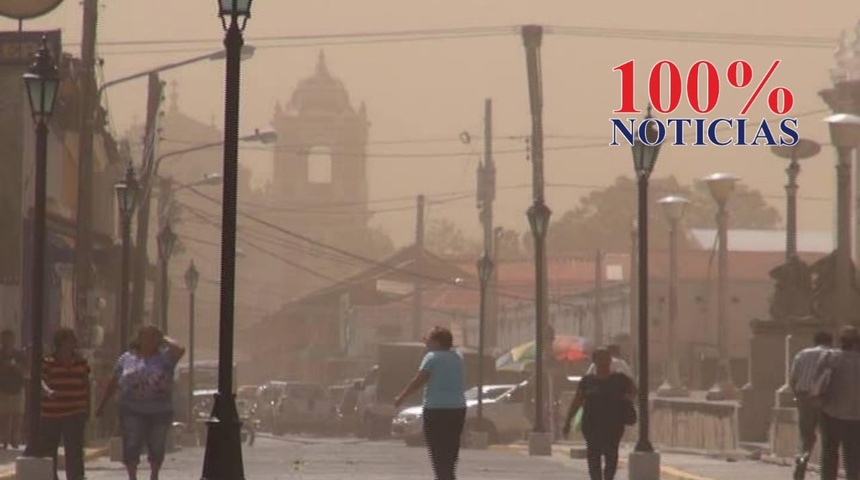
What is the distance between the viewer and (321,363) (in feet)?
434

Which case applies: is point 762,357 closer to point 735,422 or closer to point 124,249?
point 735,422

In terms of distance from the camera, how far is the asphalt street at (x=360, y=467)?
1244 inches

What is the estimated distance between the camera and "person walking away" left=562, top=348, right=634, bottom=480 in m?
26.4

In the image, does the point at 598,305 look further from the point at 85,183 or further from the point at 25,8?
the point at 85,183

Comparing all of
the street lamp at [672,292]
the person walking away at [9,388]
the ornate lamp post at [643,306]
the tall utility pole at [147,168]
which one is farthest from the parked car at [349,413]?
the ornate lamp post at [643,306]

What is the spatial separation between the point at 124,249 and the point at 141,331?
58.8 ft

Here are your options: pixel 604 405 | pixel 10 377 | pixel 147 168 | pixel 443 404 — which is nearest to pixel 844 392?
pixel 604 405

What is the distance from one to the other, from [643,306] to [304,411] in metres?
48.3

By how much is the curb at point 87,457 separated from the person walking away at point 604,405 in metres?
7.40

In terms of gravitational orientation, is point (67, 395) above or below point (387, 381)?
below

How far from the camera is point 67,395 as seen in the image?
25.5 m

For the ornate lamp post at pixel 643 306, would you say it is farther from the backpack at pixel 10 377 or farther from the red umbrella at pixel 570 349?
the red umbrella at pixel 570 349

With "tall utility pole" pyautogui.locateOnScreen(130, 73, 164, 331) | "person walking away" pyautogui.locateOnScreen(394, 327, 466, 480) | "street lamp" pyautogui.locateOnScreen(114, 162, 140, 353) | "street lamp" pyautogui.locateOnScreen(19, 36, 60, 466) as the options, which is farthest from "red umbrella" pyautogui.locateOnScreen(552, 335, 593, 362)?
"person walking away" pyautogui.locateOnScreen(394, 327, 466, 480)

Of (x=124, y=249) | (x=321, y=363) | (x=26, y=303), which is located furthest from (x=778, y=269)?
(x=321, y=363)
